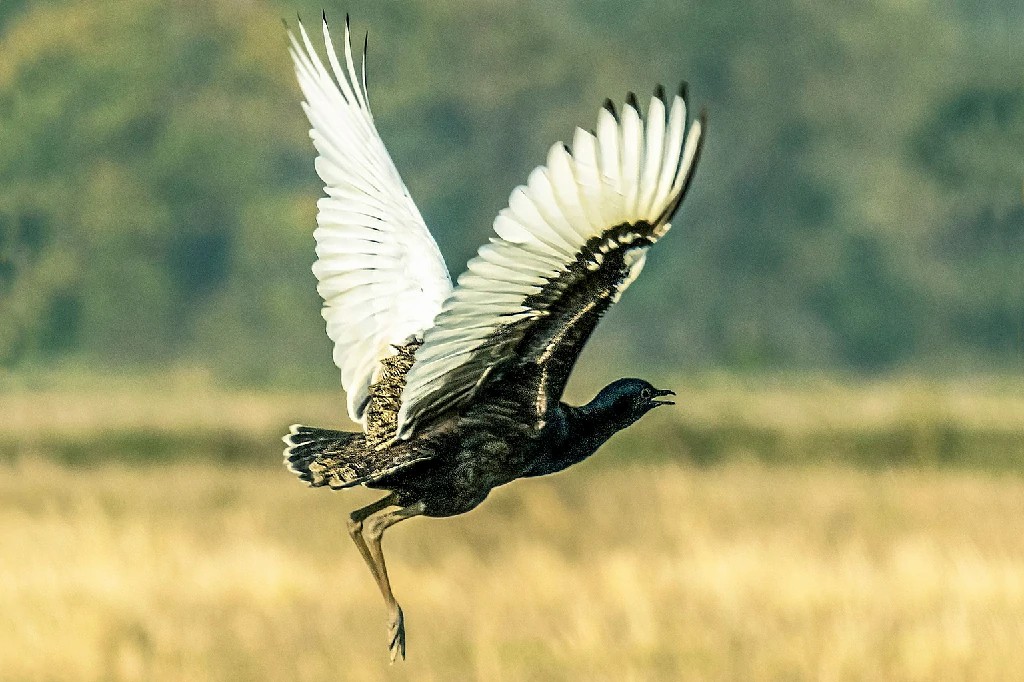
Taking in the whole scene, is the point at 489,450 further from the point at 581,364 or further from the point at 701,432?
the point at 581,364

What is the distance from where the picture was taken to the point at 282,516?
1497cm

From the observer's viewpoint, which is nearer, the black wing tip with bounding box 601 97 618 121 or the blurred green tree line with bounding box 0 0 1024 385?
the black wing tip with bounding box 601 97 618 121

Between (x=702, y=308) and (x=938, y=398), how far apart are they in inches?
1027

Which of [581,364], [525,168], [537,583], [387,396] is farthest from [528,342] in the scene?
[525,168]

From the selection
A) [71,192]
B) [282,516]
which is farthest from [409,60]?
[282,516]

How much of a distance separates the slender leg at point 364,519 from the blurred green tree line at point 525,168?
23.3m

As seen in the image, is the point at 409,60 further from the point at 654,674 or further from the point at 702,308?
the point at 654,674

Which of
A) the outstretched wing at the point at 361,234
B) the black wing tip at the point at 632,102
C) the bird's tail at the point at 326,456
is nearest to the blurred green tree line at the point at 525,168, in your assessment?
Answer: the outstretched wing at the point at 361,234

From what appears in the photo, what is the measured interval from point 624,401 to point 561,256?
441 mm

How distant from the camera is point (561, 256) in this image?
13.5 ft

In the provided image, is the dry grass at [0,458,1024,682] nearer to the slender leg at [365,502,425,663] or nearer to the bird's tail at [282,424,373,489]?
the bird's tail at [282,424,373,489]

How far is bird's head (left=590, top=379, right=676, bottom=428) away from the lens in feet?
14.3

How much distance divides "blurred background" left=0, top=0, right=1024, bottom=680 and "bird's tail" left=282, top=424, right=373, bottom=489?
14.8 ft

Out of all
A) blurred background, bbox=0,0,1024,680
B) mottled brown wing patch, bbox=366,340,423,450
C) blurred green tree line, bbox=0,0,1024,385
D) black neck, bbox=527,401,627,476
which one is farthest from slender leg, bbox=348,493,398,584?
blurred green tree line, bbox=0,0,1024,385
